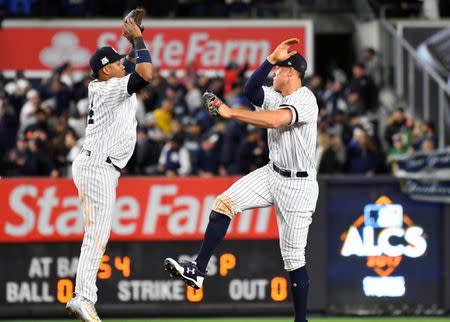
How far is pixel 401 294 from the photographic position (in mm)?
15453

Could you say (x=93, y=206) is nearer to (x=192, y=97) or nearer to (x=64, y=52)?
(x=192, y=97)

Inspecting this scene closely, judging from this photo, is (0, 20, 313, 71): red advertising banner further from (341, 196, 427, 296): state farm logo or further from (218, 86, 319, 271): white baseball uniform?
(218, 86, 319, 271): white baseball uniform

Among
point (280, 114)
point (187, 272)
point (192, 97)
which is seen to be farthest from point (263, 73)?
point (192, 97)

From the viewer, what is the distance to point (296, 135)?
39.7ft

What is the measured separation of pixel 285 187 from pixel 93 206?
179cm

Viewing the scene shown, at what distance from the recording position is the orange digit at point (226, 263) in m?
15.3

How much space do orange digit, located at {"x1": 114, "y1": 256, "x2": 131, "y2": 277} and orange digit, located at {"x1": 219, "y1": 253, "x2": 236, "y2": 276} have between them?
1061mm

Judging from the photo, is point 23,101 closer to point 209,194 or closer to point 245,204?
point 209,194

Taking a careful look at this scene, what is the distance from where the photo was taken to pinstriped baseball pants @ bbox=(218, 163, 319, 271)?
12.2 metres

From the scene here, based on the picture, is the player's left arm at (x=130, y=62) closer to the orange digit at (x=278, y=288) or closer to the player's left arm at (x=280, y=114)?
the player's left arm at (x=280, y=114)

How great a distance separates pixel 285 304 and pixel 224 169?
12.3ft

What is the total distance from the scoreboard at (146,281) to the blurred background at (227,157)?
0.05 feet

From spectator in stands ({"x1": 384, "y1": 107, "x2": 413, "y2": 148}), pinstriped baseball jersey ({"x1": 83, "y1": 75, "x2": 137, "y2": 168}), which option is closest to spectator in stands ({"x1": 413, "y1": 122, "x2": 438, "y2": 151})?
spectator in stands ({"x1": 384, "y1": 107, "x2": 413, "y2": 148})

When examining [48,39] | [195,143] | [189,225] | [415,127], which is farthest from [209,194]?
[48,39]
